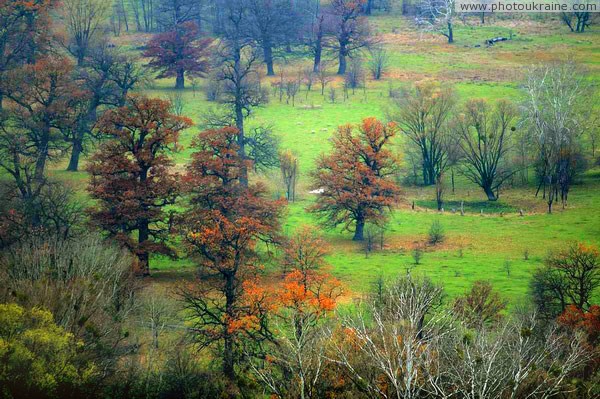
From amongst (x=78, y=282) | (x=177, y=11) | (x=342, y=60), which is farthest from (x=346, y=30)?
(x=78, y=282)

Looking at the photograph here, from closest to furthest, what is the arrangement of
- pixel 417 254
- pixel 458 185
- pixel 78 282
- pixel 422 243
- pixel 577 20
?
pixel 78 282, pixel 417 254, pixel 422 243, pixel 458 185, pixel 577 20

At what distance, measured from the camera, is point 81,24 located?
290ft

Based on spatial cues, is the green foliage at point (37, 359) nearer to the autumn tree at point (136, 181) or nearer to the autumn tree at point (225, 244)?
the autumn tree at point (225, 244)

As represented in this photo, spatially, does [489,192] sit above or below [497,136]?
below

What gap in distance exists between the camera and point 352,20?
101125mm

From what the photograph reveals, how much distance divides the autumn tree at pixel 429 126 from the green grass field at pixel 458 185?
7.15ft

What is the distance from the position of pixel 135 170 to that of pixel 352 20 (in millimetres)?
52083

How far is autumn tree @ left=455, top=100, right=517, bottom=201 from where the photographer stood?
71.6 m

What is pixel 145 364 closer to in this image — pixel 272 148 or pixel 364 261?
pixel 364 261

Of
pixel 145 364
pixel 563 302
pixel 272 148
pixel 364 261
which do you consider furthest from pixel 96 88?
pixel 563 302

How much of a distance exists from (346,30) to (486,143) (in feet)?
103

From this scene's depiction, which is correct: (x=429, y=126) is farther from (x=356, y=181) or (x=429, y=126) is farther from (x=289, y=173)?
(x=356, y=181)

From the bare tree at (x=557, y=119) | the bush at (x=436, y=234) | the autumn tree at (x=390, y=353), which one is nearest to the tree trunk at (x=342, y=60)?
the bare tree at (x=557, y=119)

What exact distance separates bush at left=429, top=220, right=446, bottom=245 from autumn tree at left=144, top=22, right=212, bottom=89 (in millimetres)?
36757
